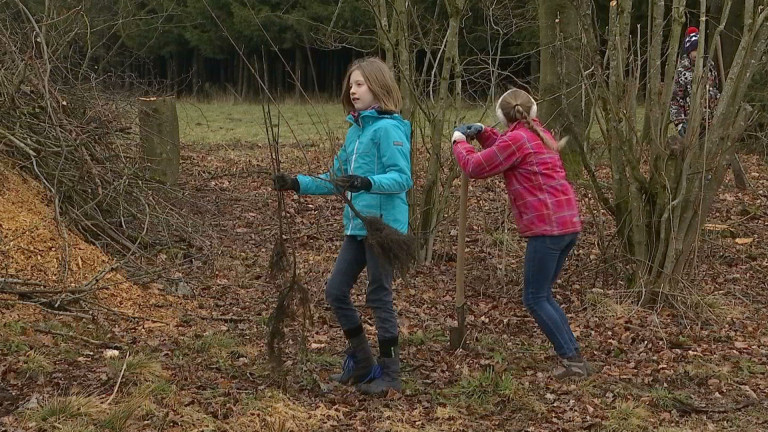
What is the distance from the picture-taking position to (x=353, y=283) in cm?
471

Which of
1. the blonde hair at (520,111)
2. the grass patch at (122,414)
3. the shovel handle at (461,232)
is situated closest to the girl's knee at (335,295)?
the shovel handle at (461,232)

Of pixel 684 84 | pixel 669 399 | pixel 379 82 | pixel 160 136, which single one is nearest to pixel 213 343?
pixel 379 82

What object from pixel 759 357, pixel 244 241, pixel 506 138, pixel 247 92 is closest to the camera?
pixel 506 138

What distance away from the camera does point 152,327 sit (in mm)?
5848

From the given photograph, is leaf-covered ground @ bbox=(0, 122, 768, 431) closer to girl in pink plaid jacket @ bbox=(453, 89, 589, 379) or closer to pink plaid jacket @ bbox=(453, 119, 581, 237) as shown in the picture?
girl in pink plaid jacket @ bbox=(453, 89, 589, 379)

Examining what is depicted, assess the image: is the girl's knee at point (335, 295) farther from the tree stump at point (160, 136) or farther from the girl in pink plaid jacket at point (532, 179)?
the tree stump at point (160, 136)

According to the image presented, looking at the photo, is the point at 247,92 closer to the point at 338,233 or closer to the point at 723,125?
the point at 338,233

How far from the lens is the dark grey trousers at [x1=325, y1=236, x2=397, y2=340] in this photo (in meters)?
4.67

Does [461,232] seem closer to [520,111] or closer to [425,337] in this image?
[520,111]

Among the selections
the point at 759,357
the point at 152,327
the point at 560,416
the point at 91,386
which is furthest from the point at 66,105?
the point at 759,357

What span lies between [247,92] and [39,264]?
2439cm

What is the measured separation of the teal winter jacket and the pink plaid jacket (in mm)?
512

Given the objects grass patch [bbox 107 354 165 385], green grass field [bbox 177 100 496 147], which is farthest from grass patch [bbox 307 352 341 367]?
green grass field [bbox 177 100 496 147]

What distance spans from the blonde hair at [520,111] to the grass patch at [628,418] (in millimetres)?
1433
